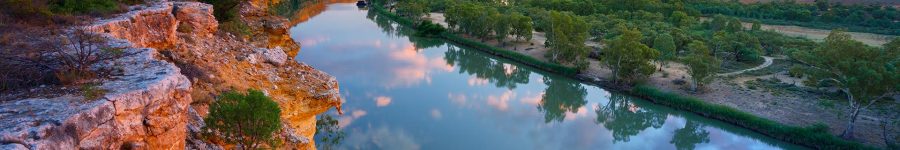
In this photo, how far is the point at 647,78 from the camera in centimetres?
3216

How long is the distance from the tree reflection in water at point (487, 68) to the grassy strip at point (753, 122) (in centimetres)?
705

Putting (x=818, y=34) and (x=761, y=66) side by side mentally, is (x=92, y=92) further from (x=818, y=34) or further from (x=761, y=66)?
(x=818, y=34)

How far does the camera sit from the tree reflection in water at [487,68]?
1373 inches

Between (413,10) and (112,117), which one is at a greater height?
(112,117)

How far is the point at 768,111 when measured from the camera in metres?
26.6

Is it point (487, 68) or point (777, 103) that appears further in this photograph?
point (487, 68)

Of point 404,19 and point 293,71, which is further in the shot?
point 404,19

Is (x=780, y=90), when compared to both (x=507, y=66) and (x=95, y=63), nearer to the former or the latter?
(x=507, y=66)

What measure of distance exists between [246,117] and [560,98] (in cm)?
2362

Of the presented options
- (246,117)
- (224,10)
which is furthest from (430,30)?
(246,117)

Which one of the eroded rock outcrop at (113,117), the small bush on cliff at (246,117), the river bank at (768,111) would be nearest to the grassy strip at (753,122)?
the river bank at (768,111)

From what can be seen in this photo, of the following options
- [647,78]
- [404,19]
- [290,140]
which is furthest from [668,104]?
[404,19]

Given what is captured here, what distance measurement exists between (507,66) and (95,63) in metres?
31.2

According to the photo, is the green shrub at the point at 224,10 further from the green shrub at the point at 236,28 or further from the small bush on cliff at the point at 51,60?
the small bush on cliff at the point at 51,60
